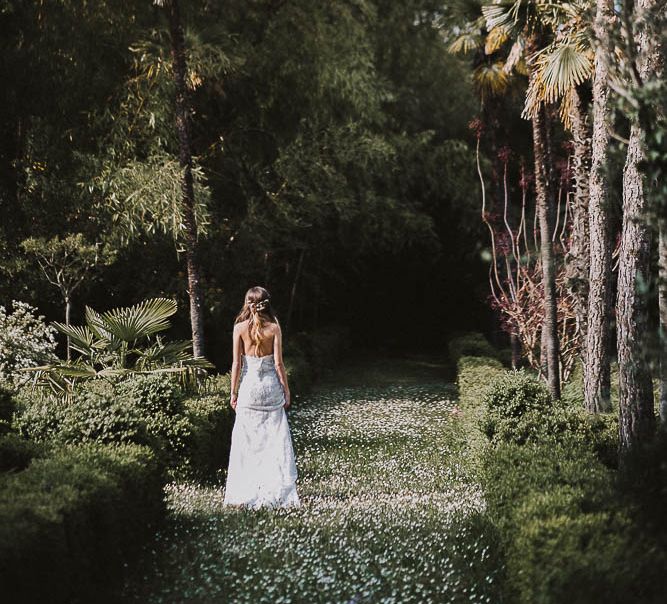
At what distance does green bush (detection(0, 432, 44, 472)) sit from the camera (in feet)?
21.3

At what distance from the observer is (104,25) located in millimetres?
16906

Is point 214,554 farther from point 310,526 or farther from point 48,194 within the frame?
point 48,194

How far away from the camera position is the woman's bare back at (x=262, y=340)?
805 centimetres

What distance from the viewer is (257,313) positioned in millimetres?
7926

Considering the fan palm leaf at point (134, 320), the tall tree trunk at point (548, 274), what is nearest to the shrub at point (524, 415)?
the tall tree trunk at point (548, 274)

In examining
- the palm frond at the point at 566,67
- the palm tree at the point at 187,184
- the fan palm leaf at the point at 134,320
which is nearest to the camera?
the fan palm leaf at the point at 134,320

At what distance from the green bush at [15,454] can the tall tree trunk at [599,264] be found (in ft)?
21.5

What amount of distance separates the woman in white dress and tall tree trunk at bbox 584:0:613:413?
4.14 m

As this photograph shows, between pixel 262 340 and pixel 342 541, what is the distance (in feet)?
7.88

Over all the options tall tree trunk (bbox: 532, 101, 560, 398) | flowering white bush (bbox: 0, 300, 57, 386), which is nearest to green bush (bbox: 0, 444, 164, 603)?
flowering white bush (bbox: 0, 300, 57, 386)

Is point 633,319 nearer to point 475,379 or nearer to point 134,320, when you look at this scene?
point 134,320

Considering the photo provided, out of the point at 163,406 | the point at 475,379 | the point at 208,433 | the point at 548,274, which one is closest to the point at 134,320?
the point at 163,406

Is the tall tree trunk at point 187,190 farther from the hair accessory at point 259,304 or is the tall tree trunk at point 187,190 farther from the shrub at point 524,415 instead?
the shrub at point 524,415

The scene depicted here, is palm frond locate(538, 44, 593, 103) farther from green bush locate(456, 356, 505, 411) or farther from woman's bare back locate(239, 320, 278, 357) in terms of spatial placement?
woman's bare back locate(239, 320, 278, 357)
